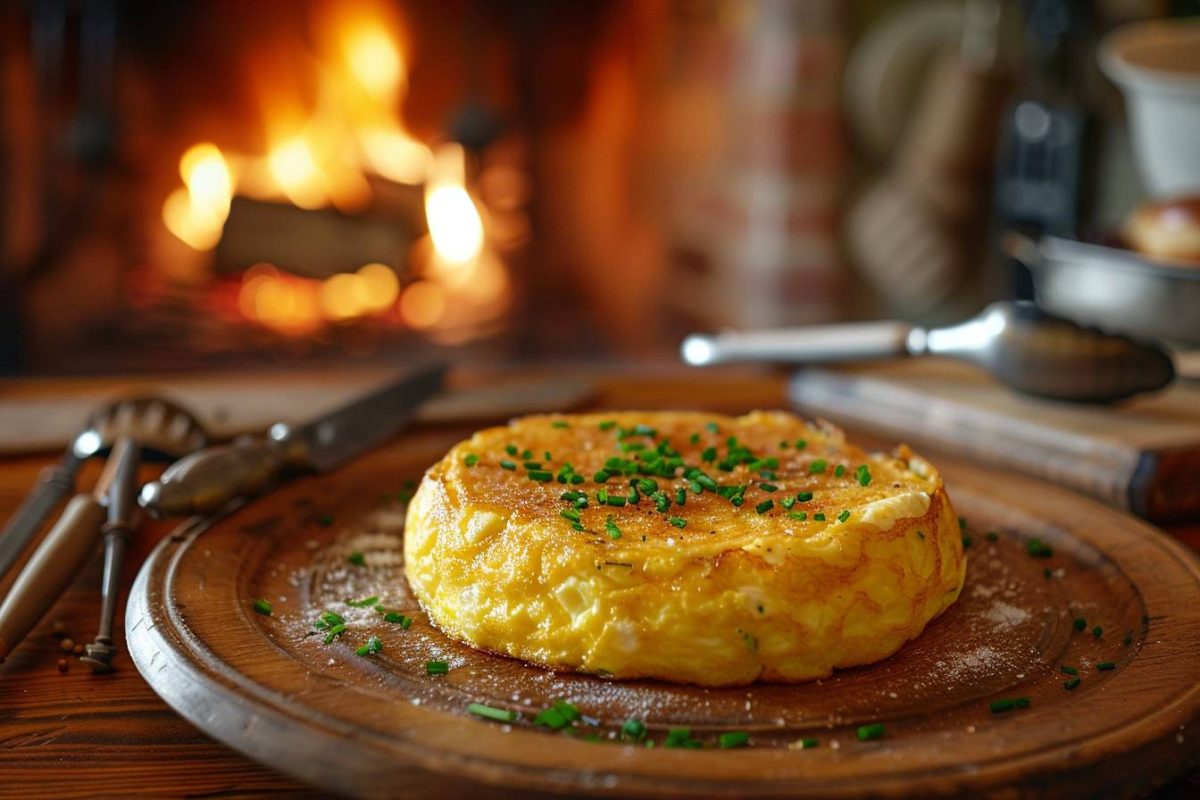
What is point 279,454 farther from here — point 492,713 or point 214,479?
point 492,713

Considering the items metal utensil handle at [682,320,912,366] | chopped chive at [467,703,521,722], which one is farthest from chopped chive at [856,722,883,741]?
metal utensil handle at [682,320,912,366]

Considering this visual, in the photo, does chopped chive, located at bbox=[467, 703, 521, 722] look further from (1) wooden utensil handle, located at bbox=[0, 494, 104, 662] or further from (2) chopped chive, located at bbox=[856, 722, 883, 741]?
(1) wooden utensil handle, located at bbox=[0, 494, 104, 662]

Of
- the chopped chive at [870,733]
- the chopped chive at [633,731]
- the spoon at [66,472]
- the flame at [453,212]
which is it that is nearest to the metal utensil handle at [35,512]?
the spoon at [66,472]

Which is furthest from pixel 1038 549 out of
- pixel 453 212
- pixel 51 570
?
pixel 453 212

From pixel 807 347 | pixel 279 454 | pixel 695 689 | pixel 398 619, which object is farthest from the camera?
pixel 807 347

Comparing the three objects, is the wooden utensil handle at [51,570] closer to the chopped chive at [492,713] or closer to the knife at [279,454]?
the knife at [279,454]

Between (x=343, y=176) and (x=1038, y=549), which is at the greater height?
(x=343, y=176)
